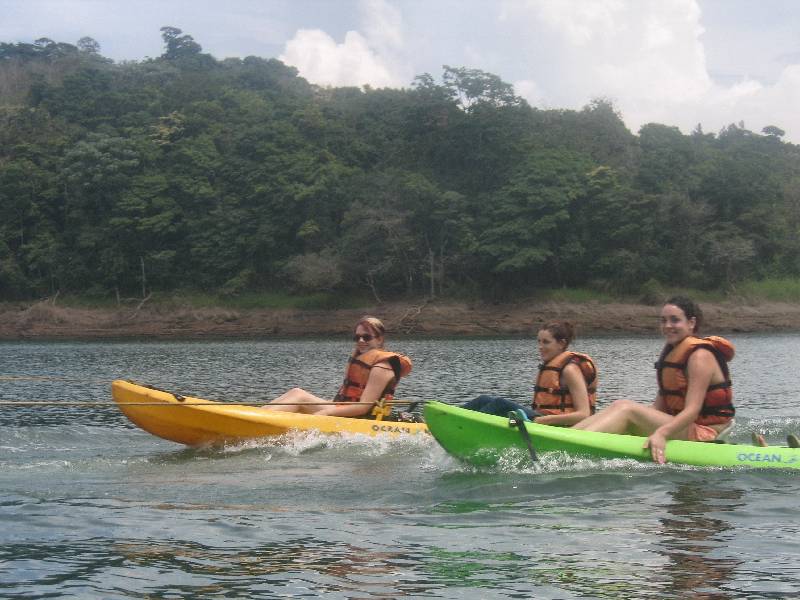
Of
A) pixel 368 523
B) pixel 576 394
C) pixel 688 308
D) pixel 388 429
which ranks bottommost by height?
pixel 368 523

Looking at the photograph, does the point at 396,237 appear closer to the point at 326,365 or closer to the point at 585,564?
the point at 326,365

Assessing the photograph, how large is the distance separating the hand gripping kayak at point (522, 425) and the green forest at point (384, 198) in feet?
125

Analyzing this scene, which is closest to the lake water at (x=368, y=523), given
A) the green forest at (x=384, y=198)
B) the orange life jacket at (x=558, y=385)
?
the orange life jacket at (x=558, y=385)

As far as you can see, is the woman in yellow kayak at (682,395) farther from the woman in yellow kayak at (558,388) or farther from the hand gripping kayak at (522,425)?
the hand gripping kayak at (522,425)

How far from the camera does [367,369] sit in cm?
1102

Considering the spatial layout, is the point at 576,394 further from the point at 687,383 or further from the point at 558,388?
the point at 687,383

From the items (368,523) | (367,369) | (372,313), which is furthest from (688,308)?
(372,313)

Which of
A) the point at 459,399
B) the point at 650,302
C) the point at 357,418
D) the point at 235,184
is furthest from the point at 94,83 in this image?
the point at 357,418

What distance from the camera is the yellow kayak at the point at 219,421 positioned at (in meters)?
10.7

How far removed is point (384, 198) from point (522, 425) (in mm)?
42092

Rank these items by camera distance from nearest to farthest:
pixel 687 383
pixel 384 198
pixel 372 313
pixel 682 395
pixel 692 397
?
pixel 692 397 → pixel 687 383 → pixel 682 395 → pixel 372 313 → pixel 384 198

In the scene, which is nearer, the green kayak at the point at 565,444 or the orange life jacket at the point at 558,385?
the green kayak at the point at 565,444

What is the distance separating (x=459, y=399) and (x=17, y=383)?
9.62 metres

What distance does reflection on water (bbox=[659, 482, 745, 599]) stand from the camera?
5.67 meters
